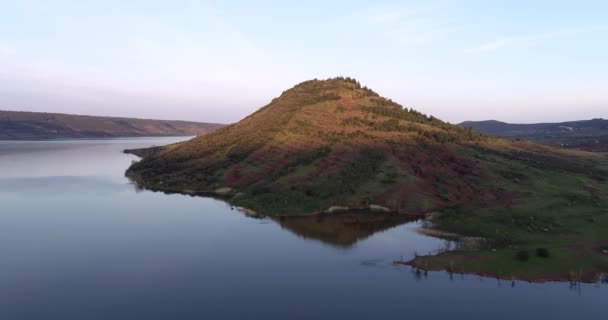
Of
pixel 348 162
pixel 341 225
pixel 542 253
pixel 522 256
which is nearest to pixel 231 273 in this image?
pixel 341 225

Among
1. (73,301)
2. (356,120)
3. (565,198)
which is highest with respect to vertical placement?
(356,120)

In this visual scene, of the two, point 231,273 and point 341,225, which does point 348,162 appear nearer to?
point 341,225

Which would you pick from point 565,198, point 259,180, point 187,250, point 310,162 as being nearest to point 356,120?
point 310,162

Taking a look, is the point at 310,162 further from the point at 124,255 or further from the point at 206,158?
the point at 124,255

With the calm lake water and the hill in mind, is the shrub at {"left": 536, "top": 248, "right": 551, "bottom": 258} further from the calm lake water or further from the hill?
the calm lake water

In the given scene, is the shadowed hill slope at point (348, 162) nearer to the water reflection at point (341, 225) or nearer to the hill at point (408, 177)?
the hill at point (408, 177)

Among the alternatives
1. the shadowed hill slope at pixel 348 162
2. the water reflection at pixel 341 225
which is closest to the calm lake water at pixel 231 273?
the water reflection at pixel 341 225
